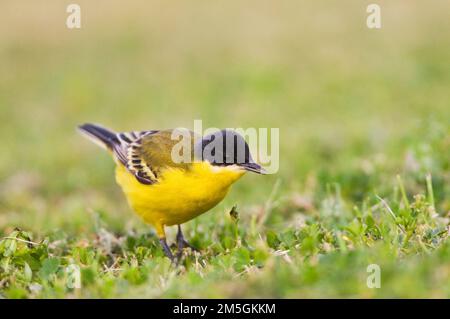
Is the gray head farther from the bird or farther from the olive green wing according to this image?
the olive green wing

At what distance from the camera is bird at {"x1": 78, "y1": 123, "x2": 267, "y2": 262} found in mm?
6055

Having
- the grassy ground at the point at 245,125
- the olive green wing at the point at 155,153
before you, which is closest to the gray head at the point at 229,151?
the olive green wing at the point at 155,153

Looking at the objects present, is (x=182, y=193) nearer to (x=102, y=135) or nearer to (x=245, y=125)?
(x=102, y=135)

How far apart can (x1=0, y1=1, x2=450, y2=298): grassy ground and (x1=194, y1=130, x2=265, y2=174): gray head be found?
0.56 meters

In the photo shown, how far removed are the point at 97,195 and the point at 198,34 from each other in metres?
7.65

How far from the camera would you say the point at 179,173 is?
641 centimetres

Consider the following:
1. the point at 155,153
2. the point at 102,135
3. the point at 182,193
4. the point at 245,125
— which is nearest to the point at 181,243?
the point at 182,193

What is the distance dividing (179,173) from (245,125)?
6.03m

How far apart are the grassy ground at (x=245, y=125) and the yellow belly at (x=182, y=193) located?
26 cm

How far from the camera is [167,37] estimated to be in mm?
17094

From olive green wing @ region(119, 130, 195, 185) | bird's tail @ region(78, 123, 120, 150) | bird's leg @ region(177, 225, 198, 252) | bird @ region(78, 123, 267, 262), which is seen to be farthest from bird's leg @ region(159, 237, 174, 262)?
bird's tail @ region(78, 123, 120, 150)

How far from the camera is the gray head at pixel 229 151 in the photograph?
5.99 meters

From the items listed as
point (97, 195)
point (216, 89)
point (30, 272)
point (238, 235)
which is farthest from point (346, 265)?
point (216, 89)
